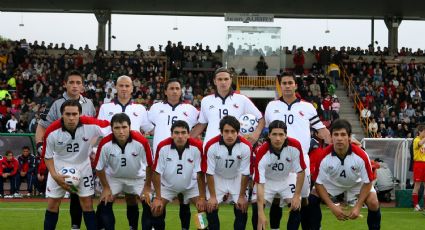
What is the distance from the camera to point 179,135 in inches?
352

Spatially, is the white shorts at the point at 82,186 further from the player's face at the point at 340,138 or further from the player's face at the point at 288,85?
the player's face at the point at 340,138

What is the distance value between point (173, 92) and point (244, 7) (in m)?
25.3

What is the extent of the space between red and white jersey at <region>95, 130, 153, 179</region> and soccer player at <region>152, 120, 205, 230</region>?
0.59 feet

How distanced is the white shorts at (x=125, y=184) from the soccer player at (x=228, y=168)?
95 centimetres

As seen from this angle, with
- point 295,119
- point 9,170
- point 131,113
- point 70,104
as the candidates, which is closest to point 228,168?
point 295,119

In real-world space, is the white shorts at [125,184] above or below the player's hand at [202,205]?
above

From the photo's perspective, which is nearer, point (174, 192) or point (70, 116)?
point (70, 116)

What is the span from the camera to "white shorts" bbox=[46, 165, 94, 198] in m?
9.02

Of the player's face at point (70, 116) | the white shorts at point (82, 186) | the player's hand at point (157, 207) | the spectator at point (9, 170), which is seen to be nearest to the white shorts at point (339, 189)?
the player's hand at point (157, 207)

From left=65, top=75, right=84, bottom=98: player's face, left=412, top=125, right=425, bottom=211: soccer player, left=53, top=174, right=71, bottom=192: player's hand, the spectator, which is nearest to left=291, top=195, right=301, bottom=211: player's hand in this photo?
left=53, top=174, right=71, bottom=192: player's hand

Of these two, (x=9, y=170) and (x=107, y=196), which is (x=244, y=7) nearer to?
(x=9, y=170)

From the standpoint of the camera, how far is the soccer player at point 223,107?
962cm

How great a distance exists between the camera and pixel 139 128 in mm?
10180

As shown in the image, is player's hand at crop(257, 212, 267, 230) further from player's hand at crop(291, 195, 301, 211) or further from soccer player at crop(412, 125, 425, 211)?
soccer player at crop(412, 125, 425, 211)
